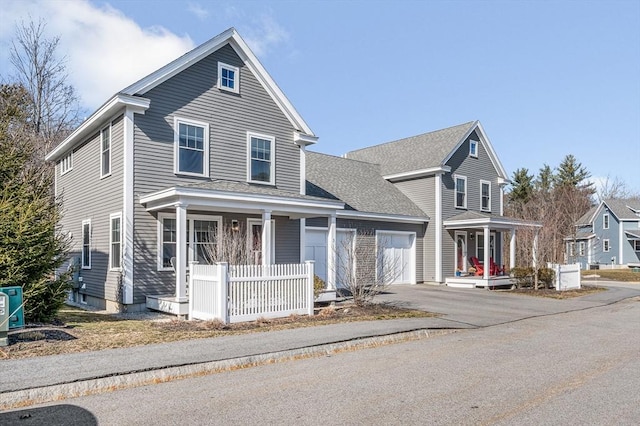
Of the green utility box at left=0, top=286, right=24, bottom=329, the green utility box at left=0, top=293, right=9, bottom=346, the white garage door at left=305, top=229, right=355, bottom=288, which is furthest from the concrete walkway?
the white garage door at left=305, top=229, right=355, bottom=288

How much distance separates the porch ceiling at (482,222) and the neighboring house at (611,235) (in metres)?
29.7

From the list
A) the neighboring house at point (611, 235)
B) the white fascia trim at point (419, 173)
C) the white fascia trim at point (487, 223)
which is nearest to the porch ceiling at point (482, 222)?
the white fascia trim at point (487, 223)

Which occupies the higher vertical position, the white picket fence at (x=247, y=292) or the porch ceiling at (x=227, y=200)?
the porch ceiling at (x=227, y=200)

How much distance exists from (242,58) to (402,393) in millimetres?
13525

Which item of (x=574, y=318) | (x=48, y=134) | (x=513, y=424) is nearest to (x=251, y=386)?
(x=513, y=424)

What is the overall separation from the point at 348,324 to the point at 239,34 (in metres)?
10.4

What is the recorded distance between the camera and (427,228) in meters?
25.1

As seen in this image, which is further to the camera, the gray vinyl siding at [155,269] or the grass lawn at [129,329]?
the gray vinyl siding at [155,269]

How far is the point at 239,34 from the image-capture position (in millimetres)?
16312

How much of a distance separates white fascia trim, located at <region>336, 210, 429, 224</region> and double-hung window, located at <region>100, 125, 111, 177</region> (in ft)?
30.4

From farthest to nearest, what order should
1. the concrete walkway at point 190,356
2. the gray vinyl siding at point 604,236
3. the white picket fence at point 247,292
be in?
1. the gray vinyl siding at point 604,236
2. the white picket fence at point 247,292
3. the concrete walkway at point 190,356

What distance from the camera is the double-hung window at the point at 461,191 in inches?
1017

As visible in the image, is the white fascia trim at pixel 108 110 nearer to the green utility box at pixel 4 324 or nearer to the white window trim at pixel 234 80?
the white window trim at pixel 234 80

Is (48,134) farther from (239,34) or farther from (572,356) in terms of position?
(572,356)
